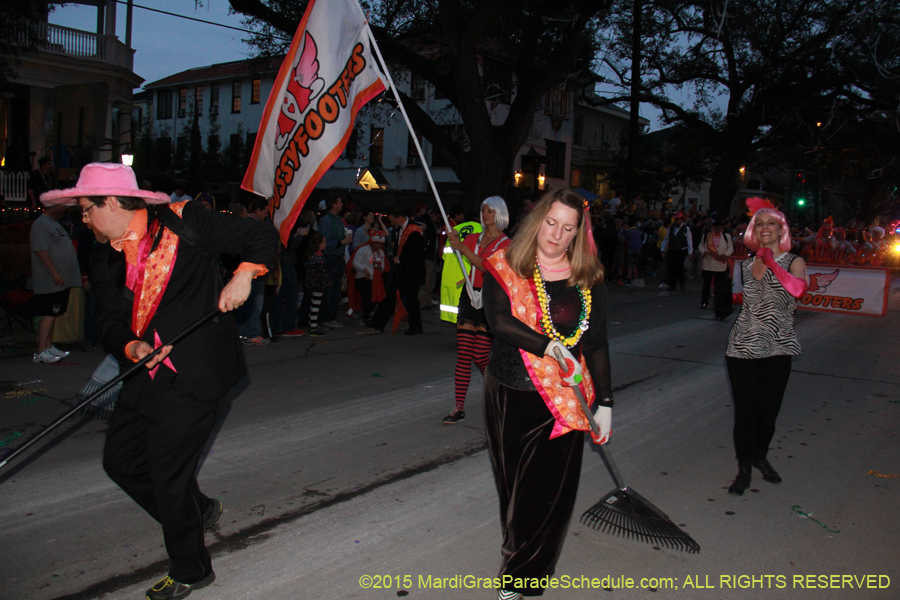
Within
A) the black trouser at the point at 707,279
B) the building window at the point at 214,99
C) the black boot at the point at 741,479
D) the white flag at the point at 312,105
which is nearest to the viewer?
the black boot at the point at 741,479

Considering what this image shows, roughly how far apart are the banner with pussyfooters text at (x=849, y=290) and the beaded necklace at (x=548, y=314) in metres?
10.2

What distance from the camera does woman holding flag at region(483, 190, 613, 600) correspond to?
2.87m

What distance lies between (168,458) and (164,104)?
53.7 metres

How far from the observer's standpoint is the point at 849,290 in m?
12.5

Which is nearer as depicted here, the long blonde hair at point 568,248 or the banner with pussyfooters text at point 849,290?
the long blonde hair at point 568,248

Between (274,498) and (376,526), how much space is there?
0.73 m

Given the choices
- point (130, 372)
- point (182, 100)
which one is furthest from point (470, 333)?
point (182, 100)

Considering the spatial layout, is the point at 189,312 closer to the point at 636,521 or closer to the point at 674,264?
the point at 636,521

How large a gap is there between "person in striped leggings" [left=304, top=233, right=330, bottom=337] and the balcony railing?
16413 mm

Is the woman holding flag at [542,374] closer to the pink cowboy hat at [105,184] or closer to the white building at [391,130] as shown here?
the pink cowboy hat at [105,184]

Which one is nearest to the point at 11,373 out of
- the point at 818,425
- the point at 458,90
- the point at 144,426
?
the point at 144,426

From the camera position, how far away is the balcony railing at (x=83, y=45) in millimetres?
21266

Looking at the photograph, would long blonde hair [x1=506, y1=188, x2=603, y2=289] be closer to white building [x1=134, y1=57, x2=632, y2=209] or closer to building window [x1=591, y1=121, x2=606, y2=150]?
white building [x1=134, y1=57, x2=632, y2=209]

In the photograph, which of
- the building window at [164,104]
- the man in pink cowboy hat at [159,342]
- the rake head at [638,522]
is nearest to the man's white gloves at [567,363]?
the rake head at [638,522]
